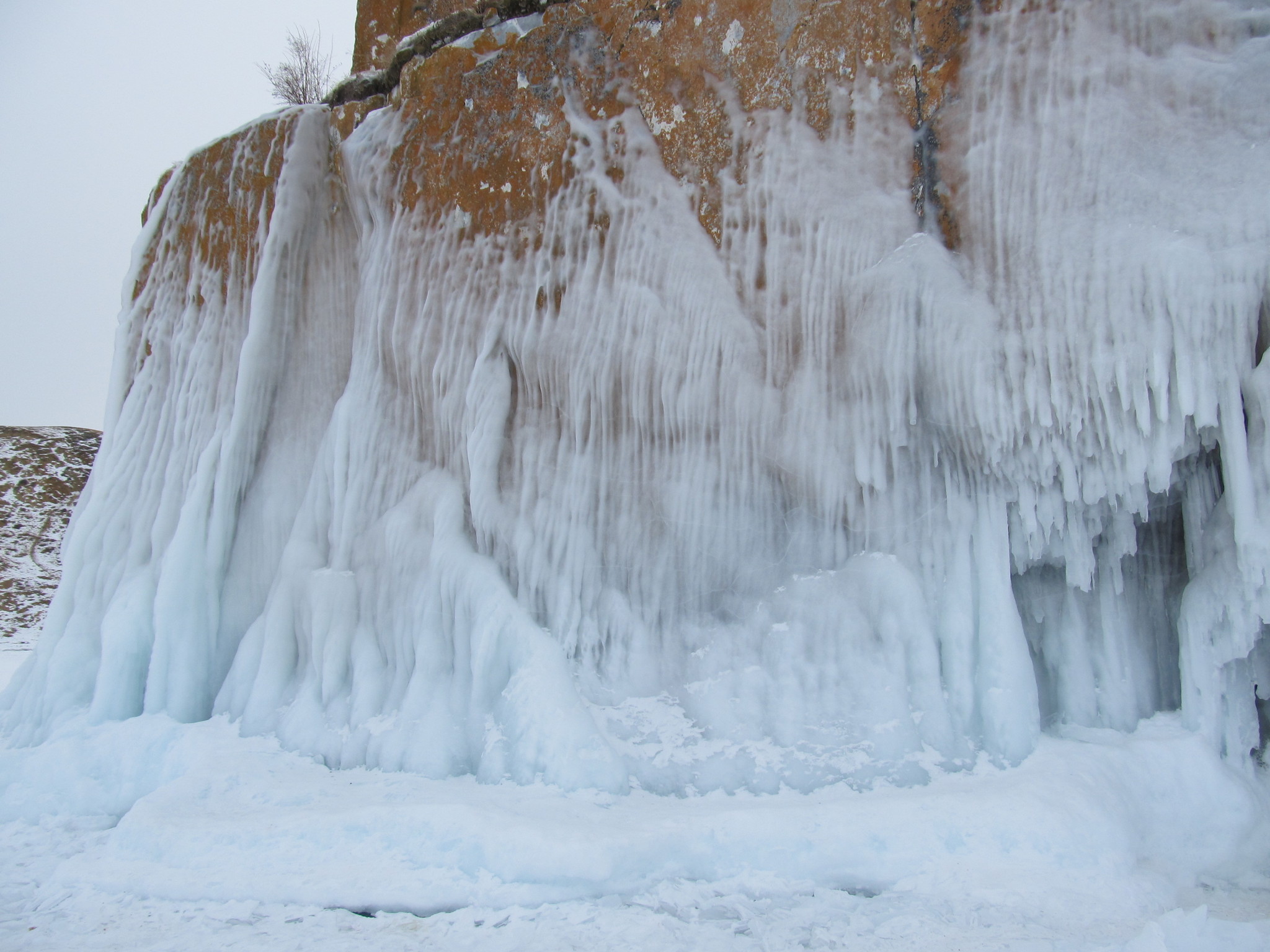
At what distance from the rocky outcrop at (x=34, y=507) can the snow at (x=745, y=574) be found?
8566mm

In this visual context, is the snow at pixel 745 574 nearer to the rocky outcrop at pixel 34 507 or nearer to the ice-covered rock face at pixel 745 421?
the ice-covered rock face at pixel 745 421

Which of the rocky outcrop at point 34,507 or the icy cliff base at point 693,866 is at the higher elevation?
the rocky outcrop at point 34,507

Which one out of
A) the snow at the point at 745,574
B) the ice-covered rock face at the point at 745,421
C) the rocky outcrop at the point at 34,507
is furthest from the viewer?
the rocky outcrop at the point at 34,507

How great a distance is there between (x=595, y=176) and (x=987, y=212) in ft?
5.67

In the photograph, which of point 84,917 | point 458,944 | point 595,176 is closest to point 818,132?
point 595,176

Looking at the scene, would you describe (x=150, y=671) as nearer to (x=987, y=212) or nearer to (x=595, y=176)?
(x=595, y=176)

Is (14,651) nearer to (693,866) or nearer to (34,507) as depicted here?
(34,507)

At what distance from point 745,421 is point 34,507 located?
44.9 feet

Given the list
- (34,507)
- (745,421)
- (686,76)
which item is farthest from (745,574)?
(34,507)

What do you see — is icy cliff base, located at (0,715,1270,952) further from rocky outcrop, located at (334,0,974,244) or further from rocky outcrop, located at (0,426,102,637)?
rocky outcrop, located at (0,426,102,637)

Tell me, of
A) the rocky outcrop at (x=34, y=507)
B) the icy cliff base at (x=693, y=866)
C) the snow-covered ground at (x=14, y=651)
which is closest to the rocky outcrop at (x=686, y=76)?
the icy cliff base at (x=693, y=866)

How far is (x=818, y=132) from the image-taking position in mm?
3477

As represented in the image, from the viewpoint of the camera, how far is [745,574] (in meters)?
3.66

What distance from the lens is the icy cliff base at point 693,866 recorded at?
7.88 feet
